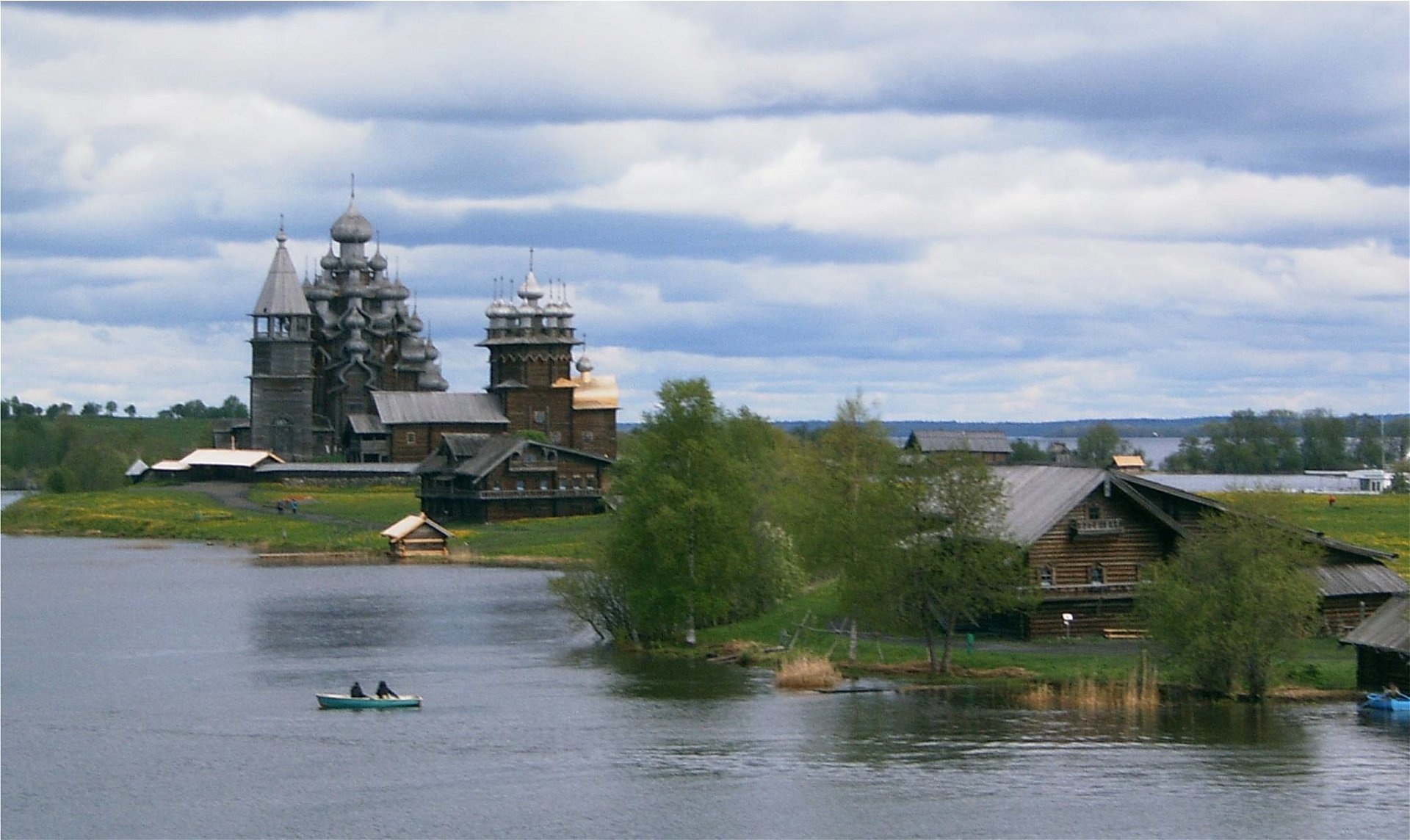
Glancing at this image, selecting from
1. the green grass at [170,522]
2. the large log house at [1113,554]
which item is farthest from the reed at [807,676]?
the green grass at [170,522]

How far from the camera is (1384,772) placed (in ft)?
128

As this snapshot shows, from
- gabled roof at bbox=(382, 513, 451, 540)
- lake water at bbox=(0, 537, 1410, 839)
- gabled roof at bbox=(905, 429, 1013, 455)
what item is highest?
gabled roof at bbox=(905, 429, 1013, 455)

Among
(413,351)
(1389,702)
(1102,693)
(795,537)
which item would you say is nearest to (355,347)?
(413,351)

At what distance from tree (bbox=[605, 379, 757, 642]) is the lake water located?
81.6 inches

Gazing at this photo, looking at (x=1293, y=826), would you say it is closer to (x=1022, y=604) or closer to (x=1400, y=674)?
(x=1400, y=674)

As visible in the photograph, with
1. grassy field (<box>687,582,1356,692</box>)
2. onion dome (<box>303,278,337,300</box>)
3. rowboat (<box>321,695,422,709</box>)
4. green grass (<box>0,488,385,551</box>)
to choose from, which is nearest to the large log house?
grassy field (<box>687,582,1356,692</box>)

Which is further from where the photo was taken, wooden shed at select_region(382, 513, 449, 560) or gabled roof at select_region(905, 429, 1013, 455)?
gabled roof at select_region(905, 429, 1013, 455)

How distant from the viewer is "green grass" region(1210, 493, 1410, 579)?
48.9 meters

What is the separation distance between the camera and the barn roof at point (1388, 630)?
1777 inches

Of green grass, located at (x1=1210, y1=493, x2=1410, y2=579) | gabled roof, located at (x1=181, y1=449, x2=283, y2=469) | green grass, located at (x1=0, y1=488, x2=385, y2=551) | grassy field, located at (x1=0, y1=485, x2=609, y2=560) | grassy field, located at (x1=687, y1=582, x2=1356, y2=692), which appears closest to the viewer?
grassy field, located at (x1=687, y1=582, x2=1356, y2=692)

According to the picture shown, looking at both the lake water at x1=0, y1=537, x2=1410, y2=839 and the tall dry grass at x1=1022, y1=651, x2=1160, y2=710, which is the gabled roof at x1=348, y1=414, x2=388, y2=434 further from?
the tall dry grass at x1=1022, y1=651, x2=1160, y2=710

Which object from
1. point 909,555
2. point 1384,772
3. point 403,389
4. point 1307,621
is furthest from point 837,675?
point 403,389

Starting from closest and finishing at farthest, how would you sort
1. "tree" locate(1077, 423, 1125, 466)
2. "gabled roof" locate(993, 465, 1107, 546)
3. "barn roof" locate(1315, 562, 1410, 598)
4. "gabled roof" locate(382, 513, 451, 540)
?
"barn roof" locate(1315, 562, 1410, 598), "gabled roof" locate(993, 465, 1107, 546), "gabled roof" locate(382, 513, 451, 540), "tree" locate(1077, 423, 1125, 466)

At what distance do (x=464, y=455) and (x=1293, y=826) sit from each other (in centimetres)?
7965
